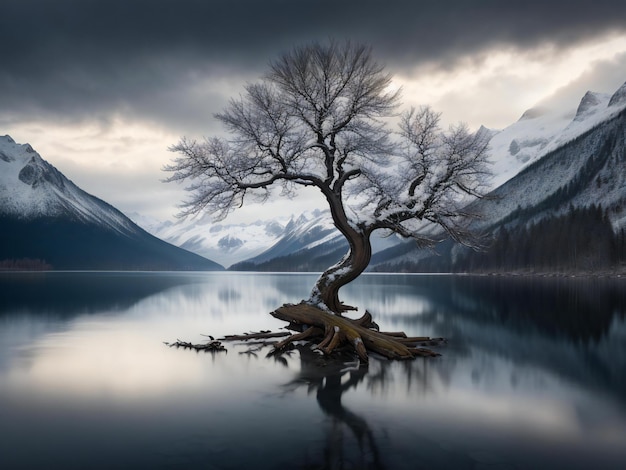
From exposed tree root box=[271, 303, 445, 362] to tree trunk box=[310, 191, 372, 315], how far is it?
104cm

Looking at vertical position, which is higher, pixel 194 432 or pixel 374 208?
pixel 374 208

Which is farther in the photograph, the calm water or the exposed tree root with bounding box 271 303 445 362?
the exposed tree root with bounding box 271 303 445 362

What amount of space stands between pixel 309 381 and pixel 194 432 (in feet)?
20.0

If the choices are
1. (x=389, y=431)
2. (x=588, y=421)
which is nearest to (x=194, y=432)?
(x=389, y=431)

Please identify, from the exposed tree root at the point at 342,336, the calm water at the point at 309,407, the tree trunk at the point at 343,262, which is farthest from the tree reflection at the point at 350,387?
the tree trunk at the point at 343,262

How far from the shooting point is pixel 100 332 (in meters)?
31.2

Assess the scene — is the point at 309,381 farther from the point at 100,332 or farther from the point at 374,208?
the point at 100,332

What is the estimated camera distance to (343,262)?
79.8 feet

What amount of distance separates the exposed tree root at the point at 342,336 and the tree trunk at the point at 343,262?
3.40 ft

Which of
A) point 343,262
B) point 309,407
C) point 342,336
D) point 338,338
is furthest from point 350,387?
point 343,262

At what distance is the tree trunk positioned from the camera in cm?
2383

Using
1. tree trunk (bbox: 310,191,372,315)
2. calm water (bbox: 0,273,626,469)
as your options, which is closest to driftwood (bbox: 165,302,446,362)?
calm water (bbox: 0,273,626,469)

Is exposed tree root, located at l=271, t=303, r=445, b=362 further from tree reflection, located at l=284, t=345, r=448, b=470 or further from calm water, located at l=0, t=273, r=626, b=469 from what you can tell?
calm water, located at l=0, t=273, r=626, b=469

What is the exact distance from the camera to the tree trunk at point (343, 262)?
2383cm
